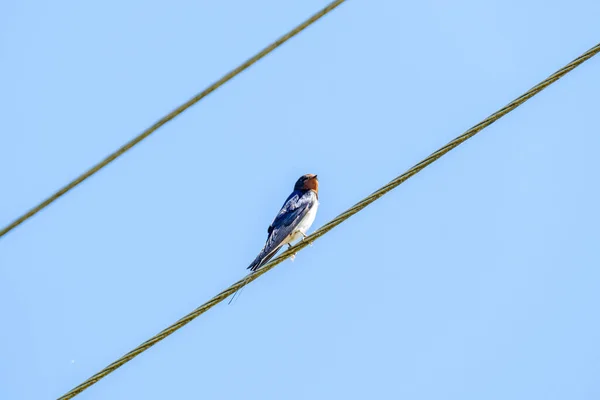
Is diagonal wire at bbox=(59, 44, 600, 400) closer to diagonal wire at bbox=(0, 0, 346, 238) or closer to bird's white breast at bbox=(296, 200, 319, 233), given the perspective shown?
diagonal wire at bbox=(0, 0, 346, 238)

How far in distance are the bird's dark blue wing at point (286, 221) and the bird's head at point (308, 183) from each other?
0.19 metres

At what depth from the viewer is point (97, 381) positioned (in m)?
4.84

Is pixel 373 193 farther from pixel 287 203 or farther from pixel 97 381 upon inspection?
pixel 287 203

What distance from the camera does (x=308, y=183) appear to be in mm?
11203

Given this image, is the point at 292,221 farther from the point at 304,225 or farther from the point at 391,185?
the point at 391,185

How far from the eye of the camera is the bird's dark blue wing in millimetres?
9211

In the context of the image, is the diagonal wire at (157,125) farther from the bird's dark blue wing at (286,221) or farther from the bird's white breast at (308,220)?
the bird's white breast at (308,220)

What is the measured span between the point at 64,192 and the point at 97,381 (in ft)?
3.06

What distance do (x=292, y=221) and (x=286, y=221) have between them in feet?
0.23

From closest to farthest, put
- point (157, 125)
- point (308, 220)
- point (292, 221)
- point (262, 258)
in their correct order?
point (157, 125) < point (262, 258) < point (292, 221) < point (308, 220)

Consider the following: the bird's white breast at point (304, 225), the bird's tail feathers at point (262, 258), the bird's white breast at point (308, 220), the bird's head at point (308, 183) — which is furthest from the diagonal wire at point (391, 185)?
the bird's head at point (308, 183)

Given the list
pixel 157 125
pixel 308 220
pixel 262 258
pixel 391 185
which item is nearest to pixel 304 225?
pixel 308 220

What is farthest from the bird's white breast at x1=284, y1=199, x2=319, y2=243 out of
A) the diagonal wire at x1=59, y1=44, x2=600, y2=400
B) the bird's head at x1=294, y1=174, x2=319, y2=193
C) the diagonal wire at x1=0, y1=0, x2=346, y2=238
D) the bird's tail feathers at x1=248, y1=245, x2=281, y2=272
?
the diagonal wire at x1=0, y1=0, x2=346, y2=238

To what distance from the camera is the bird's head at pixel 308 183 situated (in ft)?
36.6
